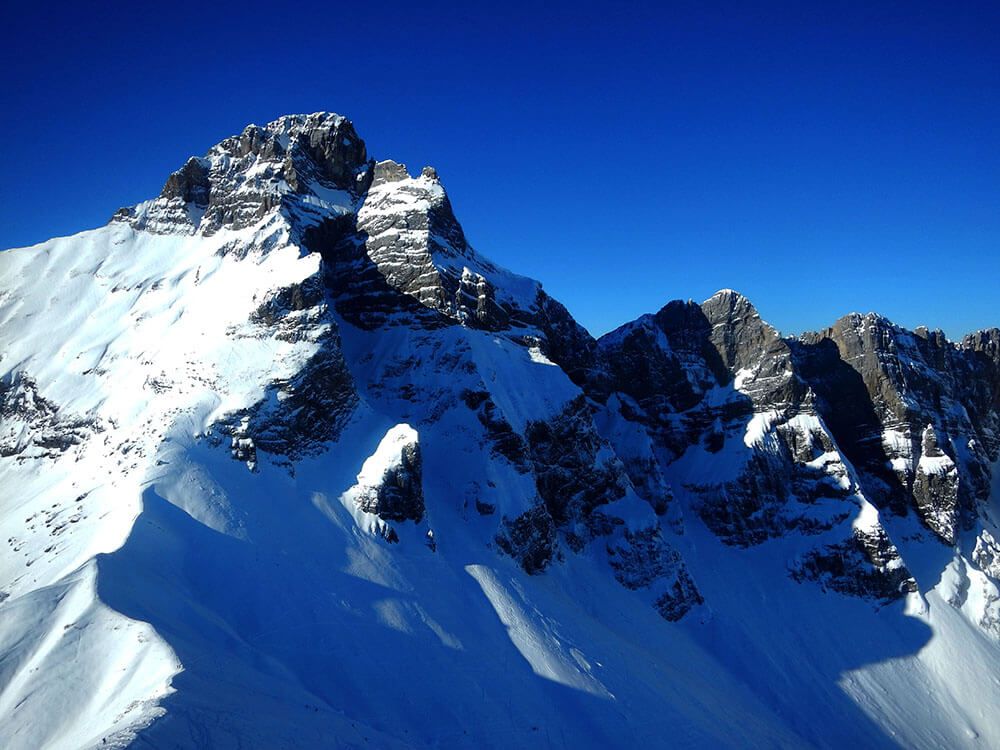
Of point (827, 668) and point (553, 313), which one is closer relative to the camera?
point (827, 668)

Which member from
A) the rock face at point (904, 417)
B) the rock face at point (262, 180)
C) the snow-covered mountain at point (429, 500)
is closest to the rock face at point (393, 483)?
the snow-covered mountain at point (429, 500)

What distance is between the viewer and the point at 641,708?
2239 inches

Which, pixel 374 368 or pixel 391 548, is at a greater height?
pixel 374 368

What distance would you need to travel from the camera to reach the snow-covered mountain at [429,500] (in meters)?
45.2

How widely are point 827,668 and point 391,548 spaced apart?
6027 centimetres

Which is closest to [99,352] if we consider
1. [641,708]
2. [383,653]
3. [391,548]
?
[391,548]

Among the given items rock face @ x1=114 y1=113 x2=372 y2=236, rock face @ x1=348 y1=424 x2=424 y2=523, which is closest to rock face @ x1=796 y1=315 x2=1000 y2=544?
rock face @ x1=348 y1=424 x2=424 y2=523

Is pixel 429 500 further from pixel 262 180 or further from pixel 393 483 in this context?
pixel 262 180

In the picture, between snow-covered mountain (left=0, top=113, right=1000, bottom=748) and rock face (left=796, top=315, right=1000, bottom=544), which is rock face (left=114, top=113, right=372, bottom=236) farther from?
rock face (left=796, top=315, right=1000, bottom=544)

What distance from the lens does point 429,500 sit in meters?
73.1

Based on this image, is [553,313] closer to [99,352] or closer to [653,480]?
[653,480]

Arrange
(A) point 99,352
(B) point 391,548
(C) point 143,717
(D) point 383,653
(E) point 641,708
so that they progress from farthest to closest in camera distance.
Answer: (A) point 99,352 → (B) point 391,548 → (E) point 641,708 → (D) point 383,653 → (C) point 143,717

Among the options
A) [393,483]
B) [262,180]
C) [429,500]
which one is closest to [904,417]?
[429,500]

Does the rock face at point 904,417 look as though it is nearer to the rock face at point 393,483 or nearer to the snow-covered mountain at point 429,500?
the snow-covered mountain at point 429,500
